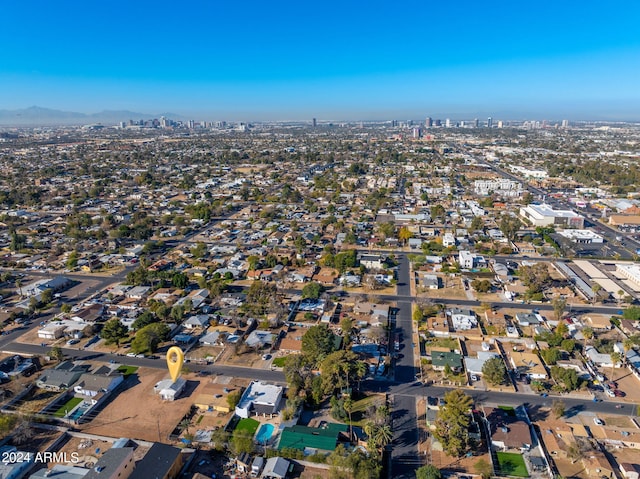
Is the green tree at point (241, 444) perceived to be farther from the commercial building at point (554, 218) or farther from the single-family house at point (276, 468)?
the commercial building at point (554, 218)

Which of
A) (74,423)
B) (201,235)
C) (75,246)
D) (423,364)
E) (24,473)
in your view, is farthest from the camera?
(201,235)

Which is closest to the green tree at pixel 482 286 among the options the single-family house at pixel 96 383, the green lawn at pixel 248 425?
the green lawn at pixel 248 425

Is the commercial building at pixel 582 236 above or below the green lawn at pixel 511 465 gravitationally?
above

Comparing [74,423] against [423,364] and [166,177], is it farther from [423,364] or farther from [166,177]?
[166,177]

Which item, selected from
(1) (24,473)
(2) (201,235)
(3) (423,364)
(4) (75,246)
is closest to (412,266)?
(3) (423,364)

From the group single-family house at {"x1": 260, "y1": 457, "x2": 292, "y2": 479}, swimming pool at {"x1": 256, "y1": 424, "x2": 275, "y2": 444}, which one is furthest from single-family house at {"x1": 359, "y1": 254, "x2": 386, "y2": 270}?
single-family house at {"x1": 260, "y1": 457, "x2": 292, "y2": 479}

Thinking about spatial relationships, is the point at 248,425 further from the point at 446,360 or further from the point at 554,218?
the point at 554,218

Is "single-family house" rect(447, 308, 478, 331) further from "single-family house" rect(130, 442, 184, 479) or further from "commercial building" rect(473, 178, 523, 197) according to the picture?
"commercial building" rect(473, 178, 523, 197)
